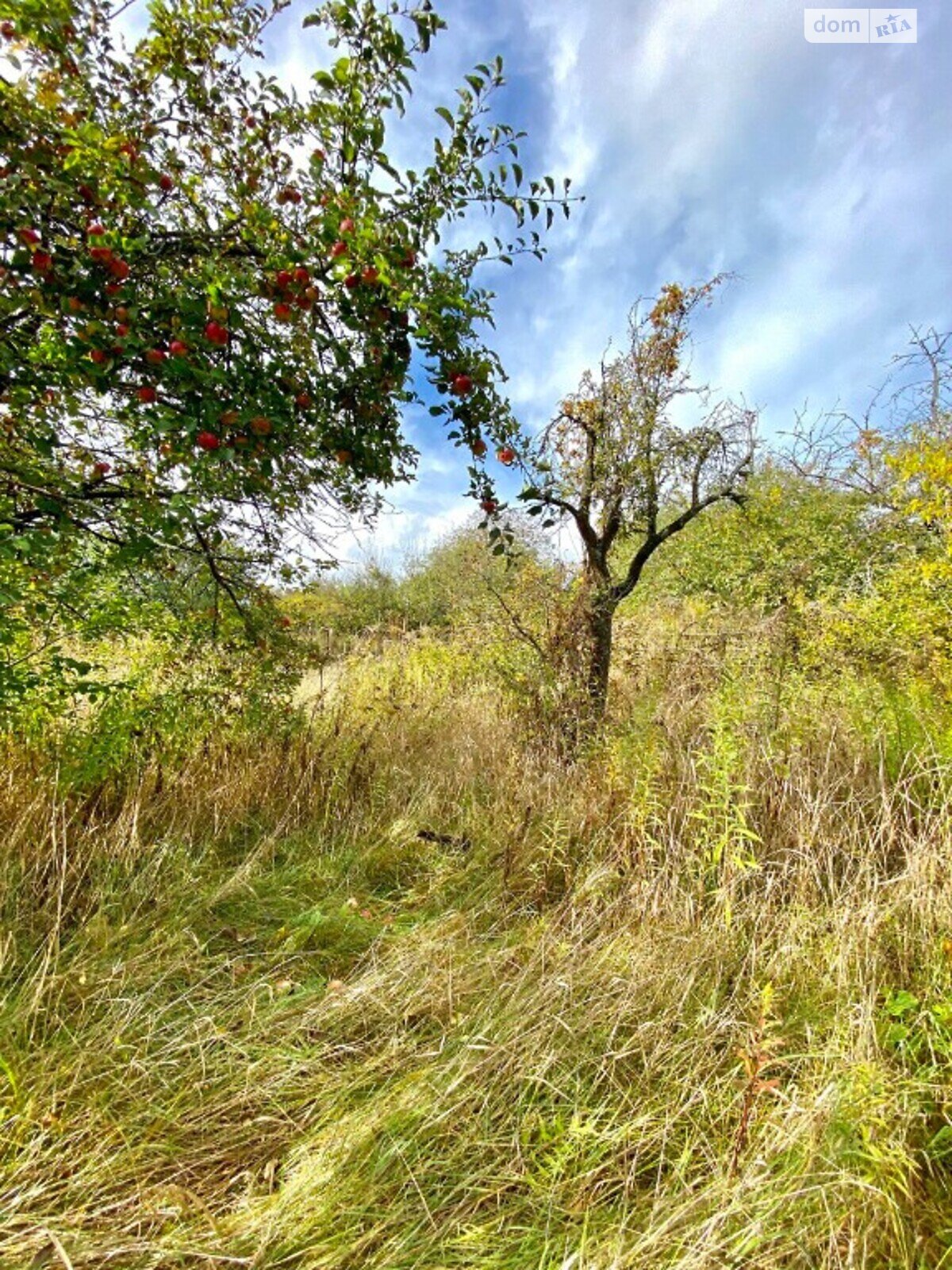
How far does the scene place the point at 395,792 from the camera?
2844mm

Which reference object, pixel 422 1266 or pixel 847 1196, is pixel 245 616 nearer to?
pixel 422 1266

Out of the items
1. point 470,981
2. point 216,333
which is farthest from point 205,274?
point 470,981

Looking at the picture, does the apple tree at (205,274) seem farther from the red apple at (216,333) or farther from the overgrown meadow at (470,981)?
the overgrown meadow at (470,981)

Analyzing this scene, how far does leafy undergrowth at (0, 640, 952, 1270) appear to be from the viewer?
100 centimetres

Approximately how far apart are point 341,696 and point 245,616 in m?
2.25

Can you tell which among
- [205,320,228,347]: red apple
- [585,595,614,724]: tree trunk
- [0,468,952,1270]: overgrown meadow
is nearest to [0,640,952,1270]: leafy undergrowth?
[0,468,952,1270]: overgrown meadow

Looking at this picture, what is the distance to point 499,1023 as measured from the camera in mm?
1433

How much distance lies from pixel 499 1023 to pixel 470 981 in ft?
0.56

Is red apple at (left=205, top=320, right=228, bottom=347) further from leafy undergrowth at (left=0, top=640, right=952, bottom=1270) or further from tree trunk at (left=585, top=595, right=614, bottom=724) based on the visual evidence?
tree trunk at (left=585, top=595, right=614, bottom=724)

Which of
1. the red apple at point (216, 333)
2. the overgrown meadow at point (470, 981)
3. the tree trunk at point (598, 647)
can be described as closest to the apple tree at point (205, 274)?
the red apple at point (216, 333)

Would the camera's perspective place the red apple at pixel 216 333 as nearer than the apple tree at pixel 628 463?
Yes

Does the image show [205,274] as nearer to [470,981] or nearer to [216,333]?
[216,333]

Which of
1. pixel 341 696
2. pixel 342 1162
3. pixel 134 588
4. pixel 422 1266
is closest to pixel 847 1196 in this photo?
pixel 422 1266

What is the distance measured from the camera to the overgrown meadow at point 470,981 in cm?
101
